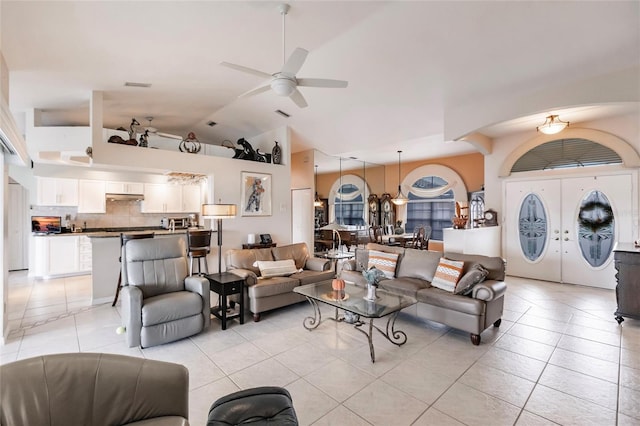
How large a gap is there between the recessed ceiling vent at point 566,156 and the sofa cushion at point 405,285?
4.12 metres

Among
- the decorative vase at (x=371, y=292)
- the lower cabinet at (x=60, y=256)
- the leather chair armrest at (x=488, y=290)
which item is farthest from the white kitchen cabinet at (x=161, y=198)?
the leather chair armrest at (x=488, y=290)

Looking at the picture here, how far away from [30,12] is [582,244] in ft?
28.0

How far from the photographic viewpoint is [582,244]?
5.49 metres

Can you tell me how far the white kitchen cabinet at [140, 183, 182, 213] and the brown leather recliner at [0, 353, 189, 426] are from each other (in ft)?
22.2

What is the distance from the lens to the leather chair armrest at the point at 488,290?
3.13m

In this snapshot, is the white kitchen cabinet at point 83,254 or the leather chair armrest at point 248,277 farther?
the white kitchen cabinet at point 83,254

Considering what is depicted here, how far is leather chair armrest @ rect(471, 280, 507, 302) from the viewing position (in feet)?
10.3

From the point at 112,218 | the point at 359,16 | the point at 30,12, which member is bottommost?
the point at 112,218

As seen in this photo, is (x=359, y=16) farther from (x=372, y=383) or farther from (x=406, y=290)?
(x=372, y=383)

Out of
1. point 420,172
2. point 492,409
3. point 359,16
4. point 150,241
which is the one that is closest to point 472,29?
point 359,16

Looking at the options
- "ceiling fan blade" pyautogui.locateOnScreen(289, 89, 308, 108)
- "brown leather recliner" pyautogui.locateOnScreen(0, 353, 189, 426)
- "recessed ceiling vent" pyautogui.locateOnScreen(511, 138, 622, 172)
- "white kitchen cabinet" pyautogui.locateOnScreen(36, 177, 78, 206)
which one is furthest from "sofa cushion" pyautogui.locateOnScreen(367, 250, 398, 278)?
"white kitchen cabinet" pyautogui.locateOnScreen(36, 177, 78, 206)

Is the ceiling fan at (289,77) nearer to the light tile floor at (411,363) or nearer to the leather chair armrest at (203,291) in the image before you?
the leather chair armrest at (203,291)

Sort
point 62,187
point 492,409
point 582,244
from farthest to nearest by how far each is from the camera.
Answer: point 62,187 → point 582,244 → point 492,409

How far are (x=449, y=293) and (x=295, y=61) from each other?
3.01 meters
